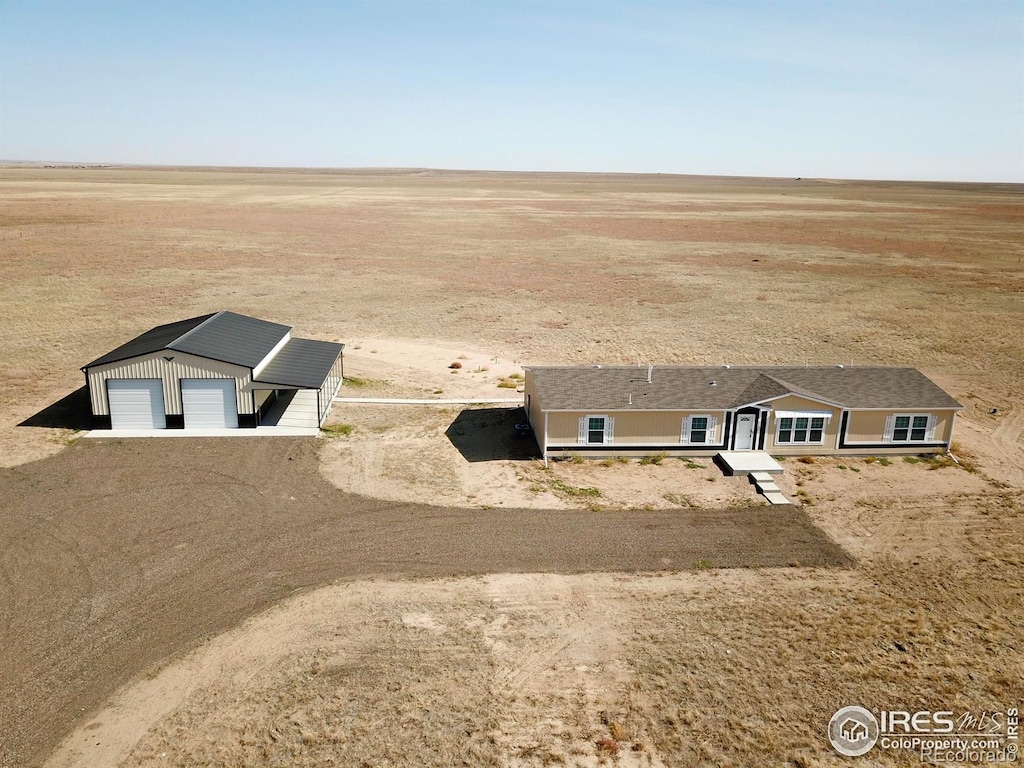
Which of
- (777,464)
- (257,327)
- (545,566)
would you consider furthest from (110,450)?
(777,464)

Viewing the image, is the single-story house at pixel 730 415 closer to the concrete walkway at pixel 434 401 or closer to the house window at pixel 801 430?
the house window at pixel 801 430

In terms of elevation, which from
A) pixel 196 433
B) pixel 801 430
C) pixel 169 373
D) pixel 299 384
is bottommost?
pixel 196 433

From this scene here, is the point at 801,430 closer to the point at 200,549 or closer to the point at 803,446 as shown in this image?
the point at 803,446

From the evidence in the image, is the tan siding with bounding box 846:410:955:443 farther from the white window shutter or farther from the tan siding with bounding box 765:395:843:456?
the tan siding with bounding box 765:395:843:456

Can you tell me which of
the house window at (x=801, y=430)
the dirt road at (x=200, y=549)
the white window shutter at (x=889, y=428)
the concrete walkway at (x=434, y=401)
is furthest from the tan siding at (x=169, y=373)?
the white window shutter at (x=889, y=428)

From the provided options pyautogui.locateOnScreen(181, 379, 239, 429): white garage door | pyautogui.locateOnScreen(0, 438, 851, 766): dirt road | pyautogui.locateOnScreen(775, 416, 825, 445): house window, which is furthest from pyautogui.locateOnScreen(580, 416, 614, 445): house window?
pyautogui.locateOnScreen(181, 379, 239, 429): white garage door

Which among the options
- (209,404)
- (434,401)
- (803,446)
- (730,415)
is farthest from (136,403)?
(803,446)
